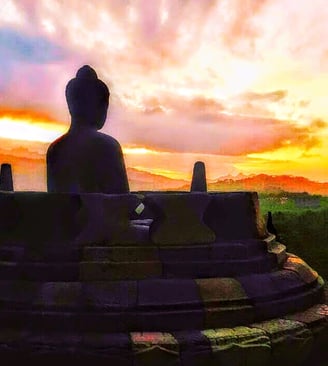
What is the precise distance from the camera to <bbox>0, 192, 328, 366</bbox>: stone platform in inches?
212

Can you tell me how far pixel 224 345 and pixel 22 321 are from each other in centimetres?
Result: 190

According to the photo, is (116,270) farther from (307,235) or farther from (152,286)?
(307,235)

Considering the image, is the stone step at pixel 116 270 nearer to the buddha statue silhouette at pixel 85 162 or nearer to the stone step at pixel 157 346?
the stone step at pixel 157 346

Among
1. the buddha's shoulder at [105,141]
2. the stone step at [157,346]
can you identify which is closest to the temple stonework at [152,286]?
the stone step at [157,346]

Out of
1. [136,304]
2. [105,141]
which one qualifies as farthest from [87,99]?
[136,304]

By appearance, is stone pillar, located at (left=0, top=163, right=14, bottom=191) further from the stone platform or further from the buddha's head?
the stone platform

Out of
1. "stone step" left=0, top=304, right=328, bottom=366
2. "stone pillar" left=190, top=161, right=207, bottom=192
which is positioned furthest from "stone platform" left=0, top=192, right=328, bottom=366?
"stone pillar" left=190, top=161, right=207, bottom=192

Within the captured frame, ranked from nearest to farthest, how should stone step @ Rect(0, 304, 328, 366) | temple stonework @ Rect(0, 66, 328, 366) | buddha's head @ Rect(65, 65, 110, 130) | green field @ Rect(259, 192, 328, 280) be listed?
stone step @ Rect(0, 304, 328, 366), temple stonework @ Rect(0, 66, 328, 366), buddha's head @ Rect(65, 65, 110, 130), green field @ Rect(259, 192, 328, 280)

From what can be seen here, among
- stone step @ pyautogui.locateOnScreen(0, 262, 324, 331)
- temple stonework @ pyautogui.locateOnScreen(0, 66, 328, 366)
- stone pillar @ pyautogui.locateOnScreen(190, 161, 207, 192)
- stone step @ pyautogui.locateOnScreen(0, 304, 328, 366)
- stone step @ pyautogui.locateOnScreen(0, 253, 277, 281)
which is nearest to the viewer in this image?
stone step @ pyautogui.locateOnScreen(0, 304, 328, 366)

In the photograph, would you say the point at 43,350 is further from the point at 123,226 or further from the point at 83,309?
the point at 123,226

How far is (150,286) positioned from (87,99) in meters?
3.07

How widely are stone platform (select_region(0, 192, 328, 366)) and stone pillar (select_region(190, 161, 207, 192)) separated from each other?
410cm

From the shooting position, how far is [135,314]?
5.51 metres

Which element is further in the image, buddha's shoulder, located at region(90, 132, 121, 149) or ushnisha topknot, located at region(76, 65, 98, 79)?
ushnisha topknot, located at region(76, 65, 98, 79)
